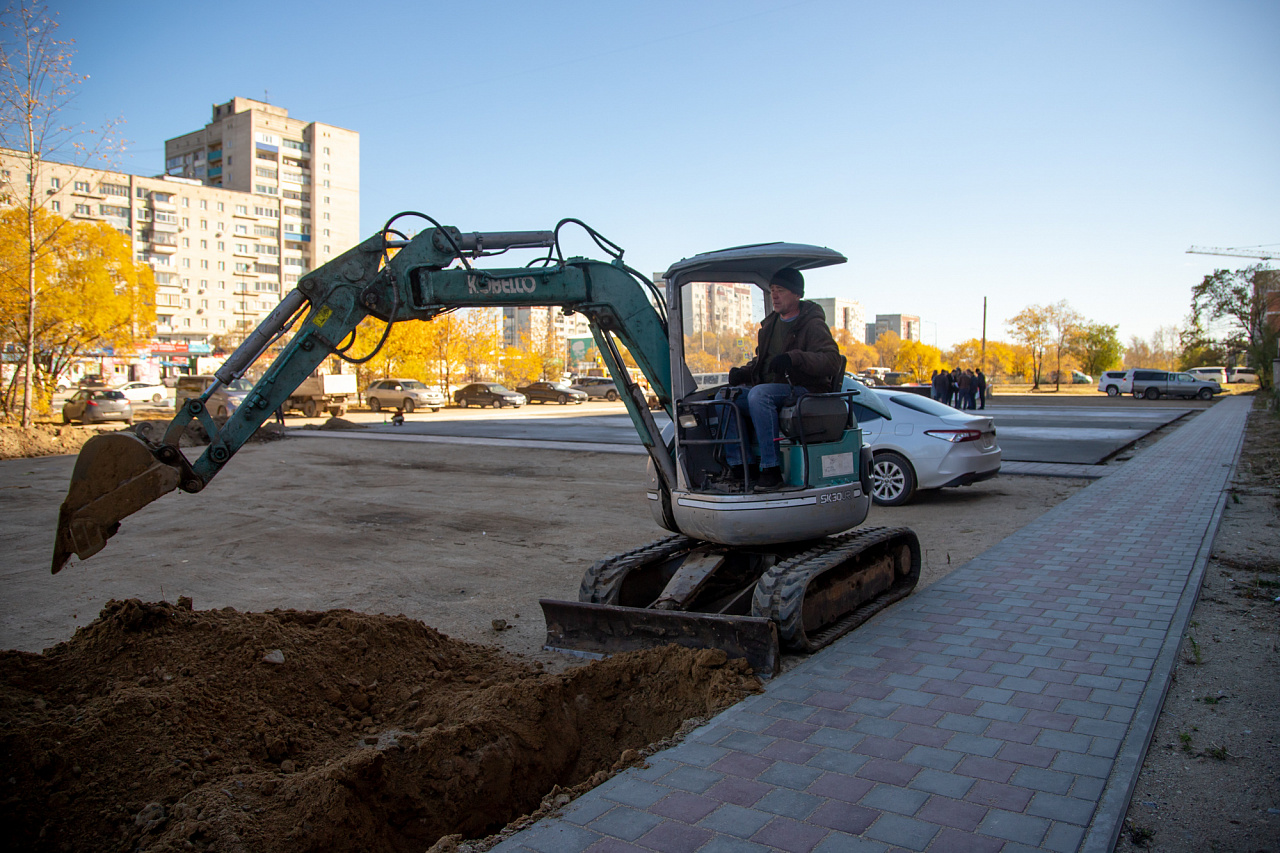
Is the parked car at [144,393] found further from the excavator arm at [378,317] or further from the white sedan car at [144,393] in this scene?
the excavator arm at [378,317]

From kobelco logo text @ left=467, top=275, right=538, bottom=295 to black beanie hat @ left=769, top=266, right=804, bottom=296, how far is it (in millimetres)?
1728

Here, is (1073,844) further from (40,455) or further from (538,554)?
(40,455)

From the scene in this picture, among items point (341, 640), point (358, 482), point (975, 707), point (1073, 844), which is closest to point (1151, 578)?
point (975, 707)

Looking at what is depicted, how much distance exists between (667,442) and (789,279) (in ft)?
4.81

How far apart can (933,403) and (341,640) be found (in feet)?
32.4

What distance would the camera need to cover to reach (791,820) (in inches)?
123

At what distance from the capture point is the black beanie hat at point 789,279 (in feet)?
19.1

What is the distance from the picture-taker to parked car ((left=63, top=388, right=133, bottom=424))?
1261 inches

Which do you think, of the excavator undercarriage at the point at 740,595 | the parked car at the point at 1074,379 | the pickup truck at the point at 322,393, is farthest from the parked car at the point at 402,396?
the parked car at the point at 1074,379

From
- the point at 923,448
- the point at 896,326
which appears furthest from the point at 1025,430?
the point at 896,326

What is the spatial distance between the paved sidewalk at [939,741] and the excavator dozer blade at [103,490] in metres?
2.90

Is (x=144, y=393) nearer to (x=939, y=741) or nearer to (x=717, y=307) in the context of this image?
(x=717, y=307)

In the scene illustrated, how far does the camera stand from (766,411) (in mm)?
5523

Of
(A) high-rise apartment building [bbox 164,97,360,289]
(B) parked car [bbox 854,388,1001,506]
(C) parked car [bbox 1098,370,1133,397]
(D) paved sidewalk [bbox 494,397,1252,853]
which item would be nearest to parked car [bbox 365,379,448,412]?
(B) parked car [bbox 854,388,1001,506]
